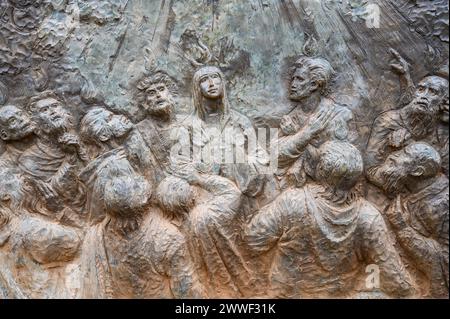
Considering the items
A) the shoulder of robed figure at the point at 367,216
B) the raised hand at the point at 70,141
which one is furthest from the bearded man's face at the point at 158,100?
the shoulder of robed figure at the point at 367,216

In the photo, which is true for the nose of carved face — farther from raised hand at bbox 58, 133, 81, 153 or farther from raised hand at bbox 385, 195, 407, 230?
raised hand at bbox 385, 195, 407, 230

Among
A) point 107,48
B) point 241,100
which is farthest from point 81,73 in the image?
point 241,100

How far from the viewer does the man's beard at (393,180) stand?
4719mm

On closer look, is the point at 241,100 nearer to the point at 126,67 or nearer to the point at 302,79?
the point at 302,79

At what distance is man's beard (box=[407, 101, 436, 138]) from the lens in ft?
15.5

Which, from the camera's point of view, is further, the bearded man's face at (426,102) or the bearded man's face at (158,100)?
the bearded man's face at (158,100)

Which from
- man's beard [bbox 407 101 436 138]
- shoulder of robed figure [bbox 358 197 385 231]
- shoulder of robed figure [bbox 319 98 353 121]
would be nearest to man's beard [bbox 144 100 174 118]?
shoulder of robed figure [bbox 319 98 353 121]

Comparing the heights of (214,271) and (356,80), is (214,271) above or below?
below

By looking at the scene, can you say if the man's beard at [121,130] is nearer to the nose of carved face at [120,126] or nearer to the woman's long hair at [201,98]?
the nose of carved face at [120,126]

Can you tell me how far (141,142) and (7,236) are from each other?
3.42 ft

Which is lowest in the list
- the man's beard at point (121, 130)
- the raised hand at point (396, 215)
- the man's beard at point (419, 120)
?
the raised hand at point (396, 215)

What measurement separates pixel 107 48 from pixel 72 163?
30.5 inches
